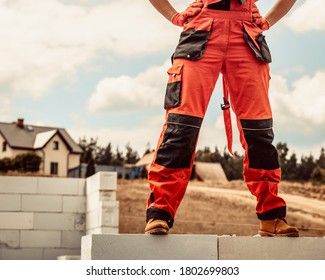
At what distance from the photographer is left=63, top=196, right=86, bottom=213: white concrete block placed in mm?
9711

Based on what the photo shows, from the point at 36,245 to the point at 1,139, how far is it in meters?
7.81

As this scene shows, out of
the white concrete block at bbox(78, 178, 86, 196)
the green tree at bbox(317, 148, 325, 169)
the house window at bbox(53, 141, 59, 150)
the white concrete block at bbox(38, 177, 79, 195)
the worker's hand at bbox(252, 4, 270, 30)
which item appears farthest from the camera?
the house window at bbox(53, 141, 59, 150)

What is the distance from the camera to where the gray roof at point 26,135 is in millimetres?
16094

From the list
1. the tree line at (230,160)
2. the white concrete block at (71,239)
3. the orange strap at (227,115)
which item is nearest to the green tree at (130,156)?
the tree line at (230,160)

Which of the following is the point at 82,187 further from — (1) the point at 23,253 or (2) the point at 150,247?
(2) the point at 150,247

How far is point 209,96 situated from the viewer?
2.84m

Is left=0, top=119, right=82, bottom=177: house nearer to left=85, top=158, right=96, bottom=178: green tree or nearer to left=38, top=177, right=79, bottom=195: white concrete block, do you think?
left=85, top=158, right=96, bottom=178: green tree

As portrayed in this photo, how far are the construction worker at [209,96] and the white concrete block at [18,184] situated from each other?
681cm

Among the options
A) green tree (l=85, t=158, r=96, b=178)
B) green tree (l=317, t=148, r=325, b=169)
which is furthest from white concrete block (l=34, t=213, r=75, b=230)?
green tree (l=317, t=148, r=325, b=169)

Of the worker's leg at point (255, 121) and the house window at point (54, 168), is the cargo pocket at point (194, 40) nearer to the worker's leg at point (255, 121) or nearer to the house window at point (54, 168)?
the worker's leg at point (255, 121)

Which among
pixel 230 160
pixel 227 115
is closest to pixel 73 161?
pixel 230 160

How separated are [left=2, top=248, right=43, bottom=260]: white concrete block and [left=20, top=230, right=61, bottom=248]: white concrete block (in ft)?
0.21

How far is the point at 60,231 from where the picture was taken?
31.4ft
